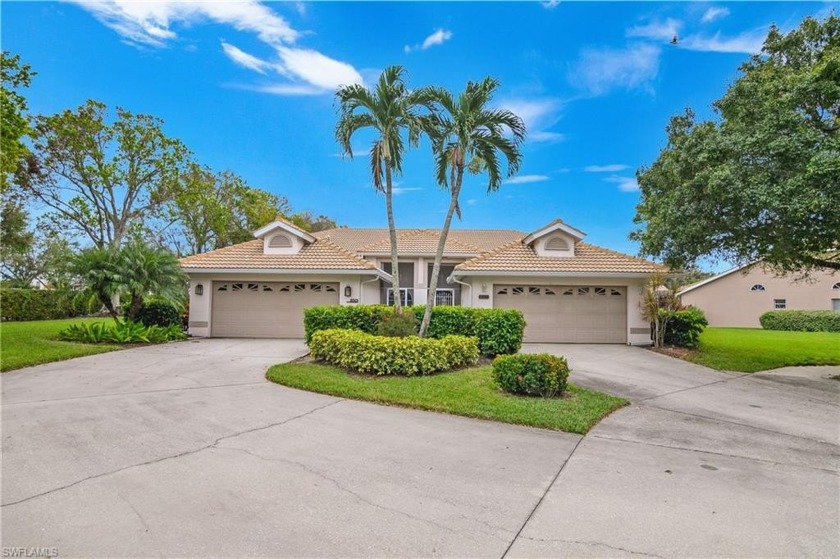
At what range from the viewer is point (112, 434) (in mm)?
→ 5055

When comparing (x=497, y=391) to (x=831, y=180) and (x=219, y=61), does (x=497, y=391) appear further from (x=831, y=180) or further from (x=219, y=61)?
(x=219, y=61)

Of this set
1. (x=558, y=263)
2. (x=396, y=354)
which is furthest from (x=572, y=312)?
(x=396, y=354)

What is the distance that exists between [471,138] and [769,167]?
591cm

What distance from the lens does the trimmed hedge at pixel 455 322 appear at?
1116 centimetres

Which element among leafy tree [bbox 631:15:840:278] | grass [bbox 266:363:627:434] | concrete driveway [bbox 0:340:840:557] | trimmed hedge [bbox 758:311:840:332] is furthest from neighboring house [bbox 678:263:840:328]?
concrete driveway [bbox 0:340:840:557]

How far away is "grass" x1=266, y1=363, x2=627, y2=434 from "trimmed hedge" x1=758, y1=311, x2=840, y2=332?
2454cm

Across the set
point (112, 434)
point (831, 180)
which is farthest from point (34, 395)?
point (831, 180)

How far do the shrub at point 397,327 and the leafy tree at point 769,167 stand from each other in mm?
6433

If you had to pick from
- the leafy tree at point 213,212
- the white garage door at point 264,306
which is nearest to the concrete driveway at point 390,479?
the white garage door at point 264,306

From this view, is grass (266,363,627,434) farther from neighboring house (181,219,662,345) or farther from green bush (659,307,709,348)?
green bush (659,307,709,348)

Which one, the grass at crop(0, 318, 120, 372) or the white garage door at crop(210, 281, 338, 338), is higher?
the white garage door at crop(210, 281, 338, 338)

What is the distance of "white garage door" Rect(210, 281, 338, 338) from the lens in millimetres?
16203

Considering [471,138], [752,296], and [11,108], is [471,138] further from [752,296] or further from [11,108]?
[752,296]

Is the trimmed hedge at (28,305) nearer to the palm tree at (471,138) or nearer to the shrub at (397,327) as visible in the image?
the shrub at (397,327)
